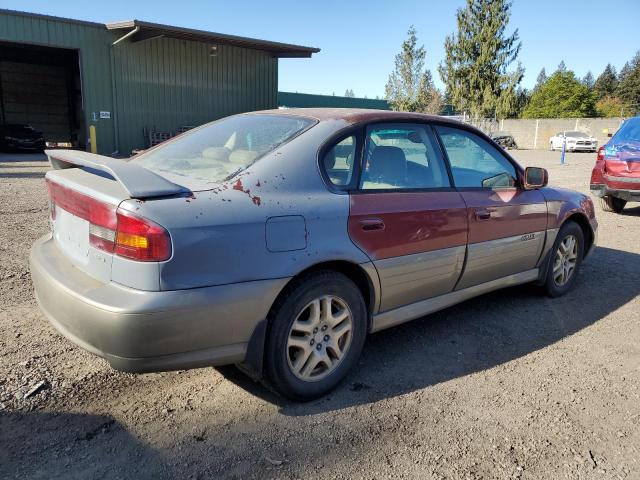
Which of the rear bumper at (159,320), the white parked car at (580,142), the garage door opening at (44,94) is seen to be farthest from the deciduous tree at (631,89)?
the rear bumper at (159,320)

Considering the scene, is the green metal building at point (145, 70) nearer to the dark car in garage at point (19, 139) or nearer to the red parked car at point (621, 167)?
the dark car in garage at point (19, 139)

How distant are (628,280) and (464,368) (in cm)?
294

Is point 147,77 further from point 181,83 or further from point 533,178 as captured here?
point 533,178

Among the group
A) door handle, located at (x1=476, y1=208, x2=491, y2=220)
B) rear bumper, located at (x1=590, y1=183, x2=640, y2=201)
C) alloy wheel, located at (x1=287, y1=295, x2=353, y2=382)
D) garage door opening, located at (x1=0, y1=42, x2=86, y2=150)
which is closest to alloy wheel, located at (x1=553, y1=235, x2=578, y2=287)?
door handle, located at (x1=476, y1=208, x2=491, y2=220)

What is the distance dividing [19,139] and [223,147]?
22.5 m

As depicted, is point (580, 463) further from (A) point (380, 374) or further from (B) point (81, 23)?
(B) point (81, 23)

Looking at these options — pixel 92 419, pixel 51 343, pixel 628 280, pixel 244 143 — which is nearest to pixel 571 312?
pixel 628 280

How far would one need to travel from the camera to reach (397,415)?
8.73 ft

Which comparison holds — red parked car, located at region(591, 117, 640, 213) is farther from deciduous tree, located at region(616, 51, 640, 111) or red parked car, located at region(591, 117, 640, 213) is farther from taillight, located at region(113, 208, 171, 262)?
deciduous tree, located at region(616, 51, 640, 111)

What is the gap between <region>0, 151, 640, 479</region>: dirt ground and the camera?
227 cm

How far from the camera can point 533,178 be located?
397cm

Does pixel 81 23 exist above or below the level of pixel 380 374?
above

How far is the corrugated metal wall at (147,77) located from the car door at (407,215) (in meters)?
19.9

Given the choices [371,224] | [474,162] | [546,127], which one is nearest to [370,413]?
[371,224]
